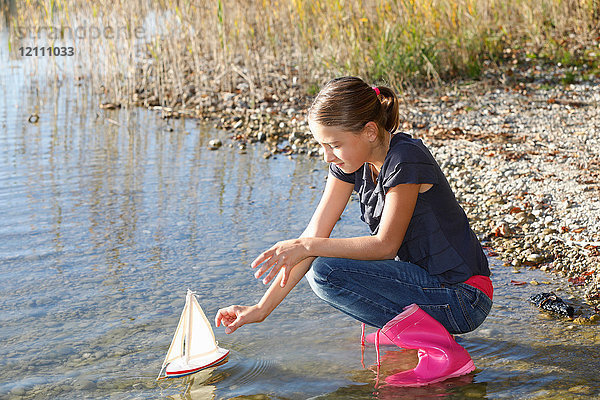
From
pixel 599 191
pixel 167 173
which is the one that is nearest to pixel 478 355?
pixel 599 191

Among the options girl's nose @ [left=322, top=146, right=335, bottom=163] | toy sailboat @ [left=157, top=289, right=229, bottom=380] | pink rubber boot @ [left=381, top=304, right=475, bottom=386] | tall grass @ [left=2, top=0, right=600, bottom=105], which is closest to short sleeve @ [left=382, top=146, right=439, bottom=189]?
girl's nose @ [left=322, top=146, right=335, bottom=163]

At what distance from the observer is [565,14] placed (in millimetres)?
9570

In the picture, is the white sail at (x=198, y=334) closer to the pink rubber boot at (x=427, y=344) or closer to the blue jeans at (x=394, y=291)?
the blue jeans at (x=394, y=291)

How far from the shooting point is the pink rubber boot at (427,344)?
2916 millimetres

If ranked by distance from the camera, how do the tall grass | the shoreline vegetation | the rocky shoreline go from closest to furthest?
the rocky shoreline → the shoreline vegetation → the tall grass

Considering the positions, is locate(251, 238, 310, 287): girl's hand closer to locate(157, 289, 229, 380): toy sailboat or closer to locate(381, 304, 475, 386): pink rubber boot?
locate(157, 289, 229, 380): toy sailboat

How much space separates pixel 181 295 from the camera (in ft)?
12.9

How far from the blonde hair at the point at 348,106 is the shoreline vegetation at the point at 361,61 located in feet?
10.4

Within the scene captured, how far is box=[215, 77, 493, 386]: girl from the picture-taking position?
9.30 ft

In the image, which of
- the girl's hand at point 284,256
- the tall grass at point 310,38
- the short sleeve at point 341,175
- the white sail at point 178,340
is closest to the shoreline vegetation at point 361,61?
the tall grass at point 310,38

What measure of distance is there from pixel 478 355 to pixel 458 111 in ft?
15.7

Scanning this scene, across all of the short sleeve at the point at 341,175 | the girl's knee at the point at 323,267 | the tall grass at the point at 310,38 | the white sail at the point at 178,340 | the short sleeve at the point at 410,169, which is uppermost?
the tall grass at the point at 310,38

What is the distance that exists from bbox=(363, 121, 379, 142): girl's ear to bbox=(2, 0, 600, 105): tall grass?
508cm

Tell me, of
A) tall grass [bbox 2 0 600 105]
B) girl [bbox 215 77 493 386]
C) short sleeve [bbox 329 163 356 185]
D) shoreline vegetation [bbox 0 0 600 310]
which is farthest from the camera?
tall grass [bbox 2 0 600 105]
